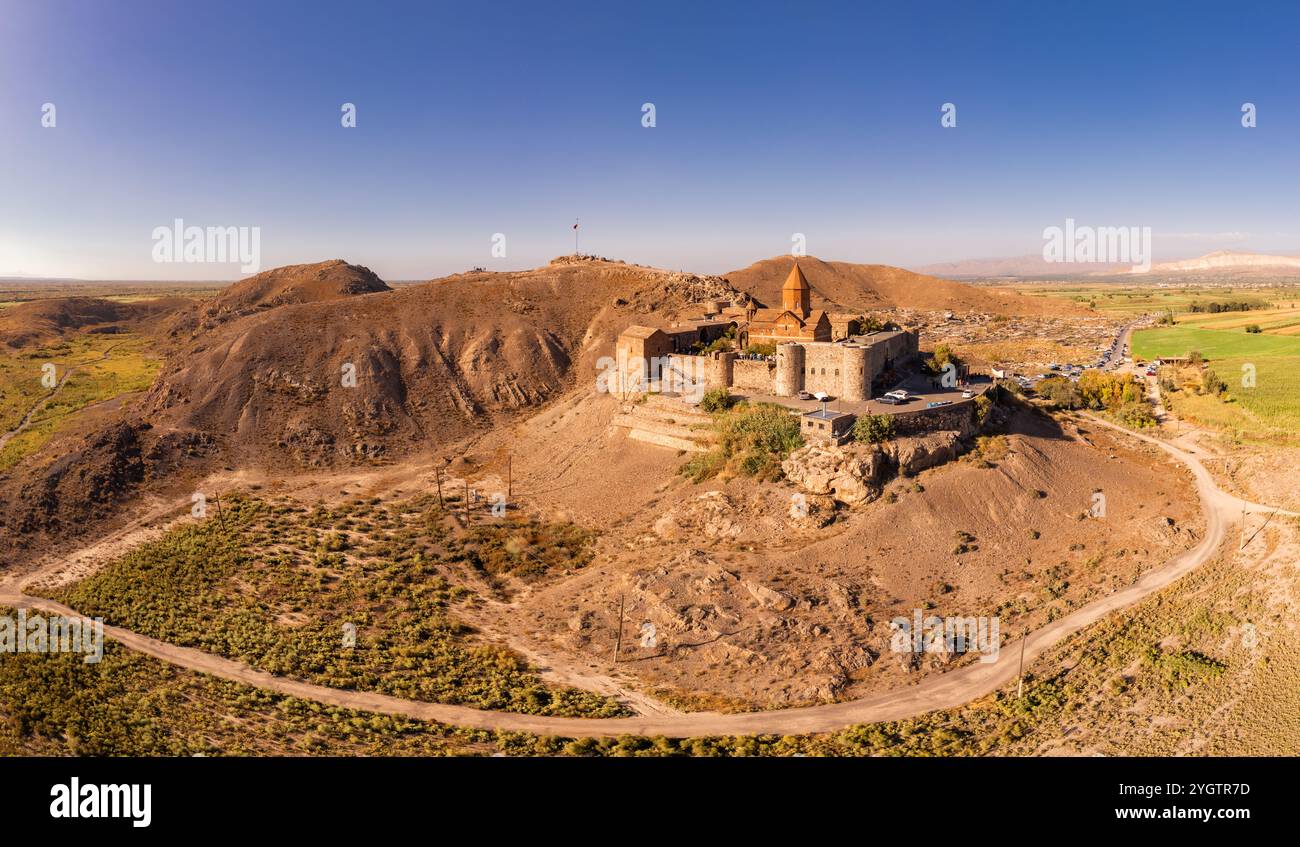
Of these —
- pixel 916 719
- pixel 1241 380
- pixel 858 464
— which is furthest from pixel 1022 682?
pixel 1241 380

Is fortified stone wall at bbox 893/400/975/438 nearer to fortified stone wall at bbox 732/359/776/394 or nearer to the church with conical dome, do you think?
fortified stone wall at bbox 732/359/776/394

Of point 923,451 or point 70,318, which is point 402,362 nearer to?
point 923,451

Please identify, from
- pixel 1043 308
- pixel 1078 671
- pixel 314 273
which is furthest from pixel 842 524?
pixel 1043 308

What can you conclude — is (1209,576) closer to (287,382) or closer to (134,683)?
(134,683)

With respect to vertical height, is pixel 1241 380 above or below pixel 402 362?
below

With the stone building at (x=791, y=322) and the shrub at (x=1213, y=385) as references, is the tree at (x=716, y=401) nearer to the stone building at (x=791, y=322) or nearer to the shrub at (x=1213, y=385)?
the stone building at (x=791, y=322)

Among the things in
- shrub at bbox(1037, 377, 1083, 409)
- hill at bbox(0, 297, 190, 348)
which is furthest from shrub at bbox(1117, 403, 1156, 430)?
hill at bbox(0, 297, 190, 348)

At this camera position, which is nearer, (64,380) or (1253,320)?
(64,380)
